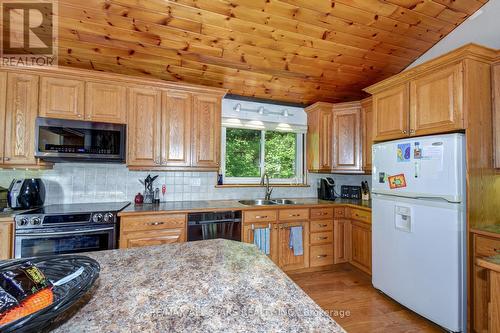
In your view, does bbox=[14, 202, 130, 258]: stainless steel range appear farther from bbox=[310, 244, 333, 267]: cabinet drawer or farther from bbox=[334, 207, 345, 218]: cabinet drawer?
bbox=[334, 207, 345, 218]: cabinet drawer

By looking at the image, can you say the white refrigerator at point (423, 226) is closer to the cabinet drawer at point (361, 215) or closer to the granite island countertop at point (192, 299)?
the cabinet drawer at point (361, 215)

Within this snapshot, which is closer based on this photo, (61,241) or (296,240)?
(61,241)

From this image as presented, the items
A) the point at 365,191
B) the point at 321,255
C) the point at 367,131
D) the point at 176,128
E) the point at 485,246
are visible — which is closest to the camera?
the point at 485,246

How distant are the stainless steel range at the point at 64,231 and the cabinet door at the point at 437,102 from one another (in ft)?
9.45

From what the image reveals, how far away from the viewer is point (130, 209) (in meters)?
2.27

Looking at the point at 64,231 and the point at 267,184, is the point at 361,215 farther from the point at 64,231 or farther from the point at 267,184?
the point at 64,231

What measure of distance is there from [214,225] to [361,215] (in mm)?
1777

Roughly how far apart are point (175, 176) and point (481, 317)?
3065 millimetres

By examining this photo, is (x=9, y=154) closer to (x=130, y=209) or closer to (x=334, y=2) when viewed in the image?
(x=130, y=209)

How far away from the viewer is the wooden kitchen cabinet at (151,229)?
2164mm

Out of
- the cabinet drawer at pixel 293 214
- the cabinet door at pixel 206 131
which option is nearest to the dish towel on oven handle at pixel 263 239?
the cabinet drawer at pixel 293 214

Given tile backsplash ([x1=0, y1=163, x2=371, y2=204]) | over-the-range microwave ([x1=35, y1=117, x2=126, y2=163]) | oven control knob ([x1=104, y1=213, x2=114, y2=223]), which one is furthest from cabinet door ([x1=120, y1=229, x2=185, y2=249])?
over-the-range microwave ([x1=35, y1=117, x2=126, y2=163])

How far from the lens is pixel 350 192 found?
3455 millimetres

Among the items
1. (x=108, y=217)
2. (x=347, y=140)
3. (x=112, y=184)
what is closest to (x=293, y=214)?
(x=347, y=140)
